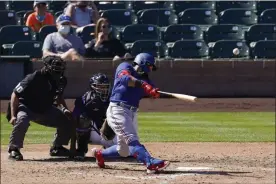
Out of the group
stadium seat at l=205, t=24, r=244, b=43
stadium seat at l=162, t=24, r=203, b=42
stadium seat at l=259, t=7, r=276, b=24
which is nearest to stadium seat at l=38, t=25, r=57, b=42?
stadium seat at l=162, t=24, r=203, b=42

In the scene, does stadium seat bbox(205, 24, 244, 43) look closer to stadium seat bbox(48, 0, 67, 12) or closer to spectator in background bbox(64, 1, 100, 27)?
spectator in background bbox(64, 1, 100, 27)

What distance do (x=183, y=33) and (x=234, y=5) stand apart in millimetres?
2281

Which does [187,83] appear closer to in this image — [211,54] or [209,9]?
[211,54]

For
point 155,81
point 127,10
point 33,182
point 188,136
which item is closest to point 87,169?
point 33,182

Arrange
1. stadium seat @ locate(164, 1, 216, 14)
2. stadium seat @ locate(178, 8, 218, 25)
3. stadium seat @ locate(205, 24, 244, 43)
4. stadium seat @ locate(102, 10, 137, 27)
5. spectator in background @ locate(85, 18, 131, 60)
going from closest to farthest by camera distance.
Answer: spectator in background @ locate(85, 18, 131, 60)
stadium seat @ locate(205, 24, 244, 43)
stadium seat @ locate(102, 10, 137, 27)
stadium seat @ locate(178, 8, 218, 25)
stadium seat @ locate(164, 1, 216, 14)

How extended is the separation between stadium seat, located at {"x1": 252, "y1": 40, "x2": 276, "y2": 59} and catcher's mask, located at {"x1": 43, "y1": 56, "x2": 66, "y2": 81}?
8042 millimetres

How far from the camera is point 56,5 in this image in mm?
18578

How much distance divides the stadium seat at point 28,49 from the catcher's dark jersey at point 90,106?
6368mm

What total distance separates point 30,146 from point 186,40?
6184mm

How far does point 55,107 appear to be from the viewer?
10445 millimetres

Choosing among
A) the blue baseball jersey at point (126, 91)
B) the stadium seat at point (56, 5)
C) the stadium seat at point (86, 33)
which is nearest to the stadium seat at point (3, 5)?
the stadium seat at point (56, 5)

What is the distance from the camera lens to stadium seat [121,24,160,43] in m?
17.3

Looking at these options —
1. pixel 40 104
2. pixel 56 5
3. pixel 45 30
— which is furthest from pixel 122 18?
pixel 40 104

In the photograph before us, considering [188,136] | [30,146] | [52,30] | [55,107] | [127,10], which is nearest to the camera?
[55,107]
